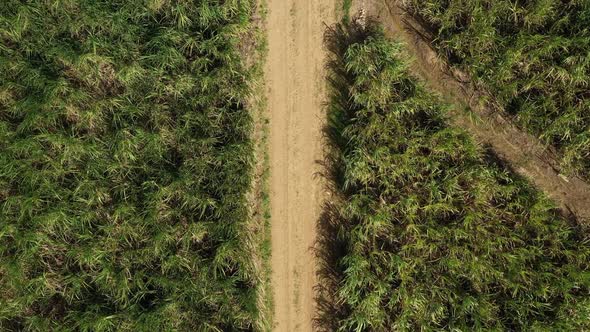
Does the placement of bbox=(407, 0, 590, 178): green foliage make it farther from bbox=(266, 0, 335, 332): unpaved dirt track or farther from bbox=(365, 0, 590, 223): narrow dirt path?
bbox=(266, 0, 335, 332): unpaved dirt track

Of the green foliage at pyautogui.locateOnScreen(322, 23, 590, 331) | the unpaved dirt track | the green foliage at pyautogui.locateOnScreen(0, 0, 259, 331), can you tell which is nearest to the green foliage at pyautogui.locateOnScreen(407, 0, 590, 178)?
the green foliage at pyautogui.locateOnScreen(322, 23, 590, 331)

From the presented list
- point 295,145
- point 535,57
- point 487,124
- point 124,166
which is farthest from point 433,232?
point 124,166

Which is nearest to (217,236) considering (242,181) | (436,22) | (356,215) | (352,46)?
(242,181)

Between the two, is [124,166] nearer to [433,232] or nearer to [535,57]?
[433,232]

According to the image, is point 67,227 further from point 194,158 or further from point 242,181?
point 242,181

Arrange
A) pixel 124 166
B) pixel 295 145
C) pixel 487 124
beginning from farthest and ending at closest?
1. pixel 295 145
2. pixel 487 124
3. pixel 124 166
